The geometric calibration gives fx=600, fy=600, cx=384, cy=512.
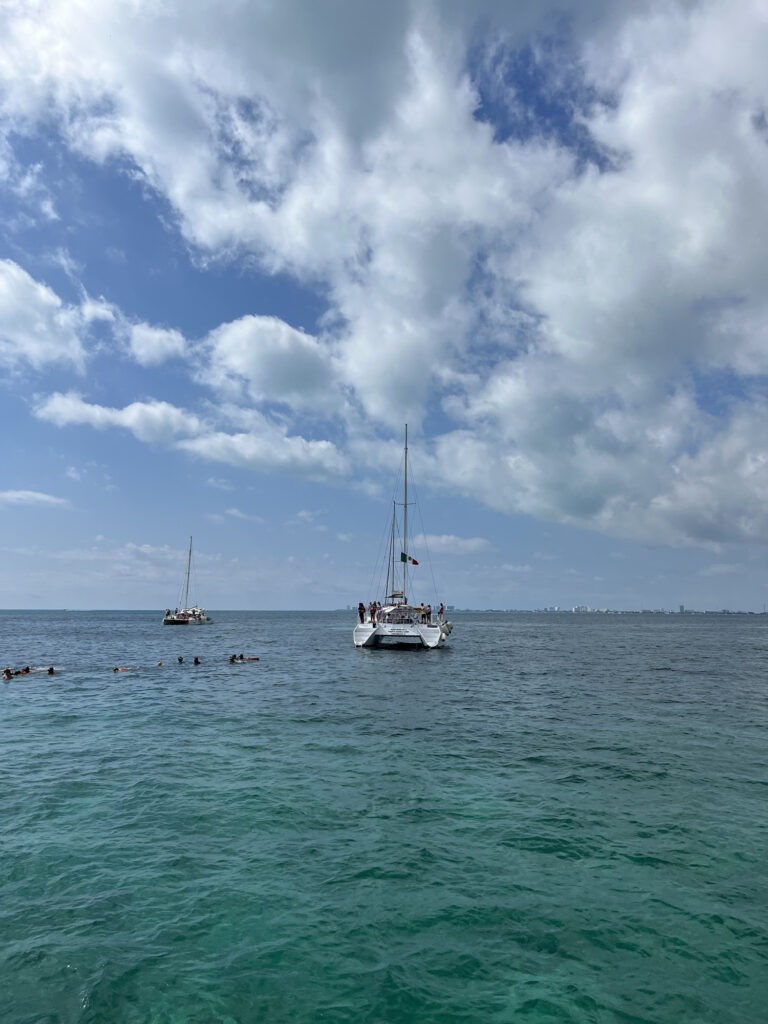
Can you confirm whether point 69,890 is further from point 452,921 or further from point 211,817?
point 452,921

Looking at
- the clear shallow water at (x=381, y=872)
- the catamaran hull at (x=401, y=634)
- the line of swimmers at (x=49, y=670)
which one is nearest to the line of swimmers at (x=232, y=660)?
the line of swimmers at (x=49, y=670)

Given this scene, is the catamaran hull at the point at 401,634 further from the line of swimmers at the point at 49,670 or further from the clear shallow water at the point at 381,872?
the clear shallow water at the point at 381,872

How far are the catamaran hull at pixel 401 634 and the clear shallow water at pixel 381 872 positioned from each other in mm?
34391

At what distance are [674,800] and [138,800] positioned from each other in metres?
13.1

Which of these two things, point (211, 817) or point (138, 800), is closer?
point (211, 817)

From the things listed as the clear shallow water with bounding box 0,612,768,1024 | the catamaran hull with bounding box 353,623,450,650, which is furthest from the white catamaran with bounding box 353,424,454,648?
the clear shallow water with bounding box 0,612,768,1024

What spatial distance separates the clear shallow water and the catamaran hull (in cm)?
3439

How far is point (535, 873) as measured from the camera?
1077 cm

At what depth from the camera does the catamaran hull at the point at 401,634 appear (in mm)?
58875

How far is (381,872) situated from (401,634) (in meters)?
48.4

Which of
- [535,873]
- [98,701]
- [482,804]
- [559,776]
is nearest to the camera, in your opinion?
[535,873]

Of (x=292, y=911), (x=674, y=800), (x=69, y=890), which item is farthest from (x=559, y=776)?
(x=69, y=890)

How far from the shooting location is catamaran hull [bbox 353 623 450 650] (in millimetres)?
58875

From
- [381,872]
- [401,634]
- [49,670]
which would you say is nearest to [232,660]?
[49,670]
